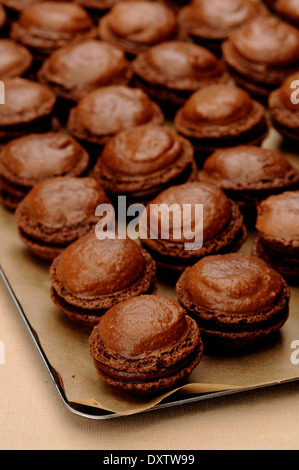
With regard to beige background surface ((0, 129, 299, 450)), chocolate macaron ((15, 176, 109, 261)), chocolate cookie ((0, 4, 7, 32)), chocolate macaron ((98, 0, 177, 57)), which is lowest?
beige background surface ((0, 129, 299, 450))

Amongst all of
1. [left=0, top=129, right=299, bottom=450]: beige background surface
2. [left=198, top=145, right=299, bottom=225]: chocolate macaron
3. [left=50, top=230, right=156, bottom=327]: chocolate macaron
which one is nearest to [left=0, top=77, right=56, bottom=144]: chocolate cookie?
[left=198, top=145, right=299, bottom=225]: chocolate macaron

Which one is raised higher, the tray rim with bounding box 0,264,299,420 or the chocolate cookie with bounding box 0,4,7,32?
the chocolate cookie with bounding box 0,4,7,32

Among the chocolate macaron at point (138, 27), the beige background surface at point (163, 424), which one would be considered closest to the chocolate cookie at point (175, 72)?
the chocolate macaron at point (138, 27)

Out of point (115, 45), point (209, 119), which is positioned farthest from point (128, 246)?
point (115, 45)

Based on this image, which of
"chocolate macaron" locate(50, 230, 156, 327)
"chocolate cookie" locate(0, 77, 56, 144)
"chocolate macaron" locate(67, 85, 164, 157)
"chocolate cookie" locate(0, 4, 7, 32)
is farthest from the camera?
"chocolate cookie" locate(0, 4, 7, 32)

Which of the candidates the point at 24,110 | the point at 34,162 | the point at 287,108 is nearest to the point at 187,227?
the point at 34,162

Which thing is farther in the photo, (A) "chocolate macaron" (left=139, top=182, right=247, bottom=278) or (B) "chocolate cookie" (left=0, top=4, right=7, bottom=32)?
(B) "chocolate cookie" (left=0, top=4, right=7, bottom=32)

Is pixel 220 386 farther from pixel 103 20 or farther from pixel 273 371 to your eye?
pixel 103 20

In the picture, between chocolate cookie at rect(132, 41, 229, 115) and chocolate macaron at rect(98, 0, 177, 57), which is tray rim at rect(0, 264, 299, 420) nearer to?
chocolate cookie at rect(132, 41, 229, 115)

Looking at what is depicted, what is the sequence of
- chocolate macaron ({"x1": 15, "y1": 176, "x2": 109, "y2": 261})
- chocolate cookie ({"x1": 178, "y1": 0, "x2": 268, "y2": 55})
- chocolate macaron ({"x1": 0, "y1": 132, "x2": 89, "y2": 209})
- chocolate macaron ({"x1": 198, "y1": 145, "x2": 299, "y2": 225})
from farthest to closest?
chocolate cookie ({"x1": 178, "y1": 0, "x2": 268, "y2": 55}) → chocolate macaron ({"x1": 0, "y1": 132, "x2": 89, "y2": 209}) → chocolate macaron ({"x1": 198, "y1": 145, "x2": 299, "y2": 225}) → chocolate macaron ({"x1": 15, "y1": 176, "x2": 109, "y2": 261})
